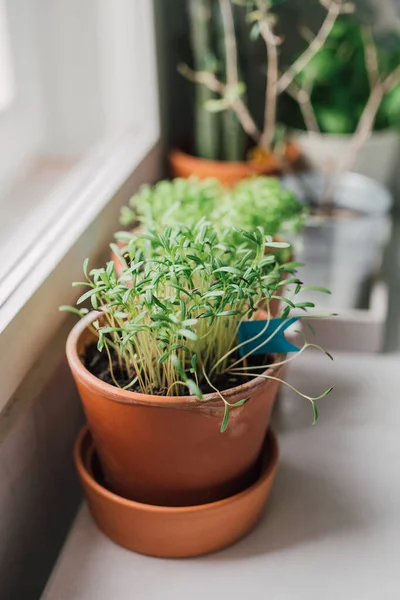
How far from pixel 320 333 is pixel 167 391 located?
0.43m

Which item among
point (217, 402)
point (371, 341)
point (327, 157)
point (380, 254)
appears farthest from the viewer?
point (327, 157)

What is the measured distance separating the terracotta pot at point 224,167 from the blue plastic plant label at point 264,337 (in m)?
0.56

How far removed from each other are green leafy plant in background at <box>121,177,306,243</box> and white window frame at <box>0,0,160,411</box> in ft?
0.29

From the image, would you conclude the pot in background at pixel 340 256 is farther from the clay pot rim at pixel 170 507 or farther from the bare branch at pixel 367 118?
the clay pot rim at pixel 170 507

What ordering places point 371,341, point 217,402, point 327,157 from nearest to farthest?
1. point 217,402
2. point 371,341
3. point 327,157

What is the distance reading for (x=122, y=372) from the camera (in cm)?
71

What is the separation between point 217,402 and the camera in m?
0.61

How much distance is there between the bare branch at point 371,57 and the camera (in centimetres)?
128

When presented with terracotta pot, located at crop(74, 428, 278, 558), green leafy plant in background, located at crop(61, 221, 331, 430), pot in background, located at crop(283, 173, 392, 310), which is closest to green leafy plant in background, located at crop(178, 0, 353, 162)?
pot in background, located at crop(283, 173, 392, 310)

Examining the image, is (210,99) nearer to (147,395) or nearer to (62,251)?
(62,251)

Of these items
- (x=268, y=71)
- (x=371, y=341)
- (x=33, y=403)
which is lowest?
(x=371, y=341)

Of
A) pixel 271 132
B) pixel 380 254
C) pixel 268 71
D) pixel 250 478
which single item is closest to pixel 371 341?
pixel 380 254

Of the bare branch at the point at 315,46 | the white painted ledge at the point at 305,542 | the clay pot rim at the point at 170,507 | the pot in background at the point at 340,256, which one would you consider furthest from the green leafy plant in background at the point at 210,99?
the clay pot rim at the point at 170,507

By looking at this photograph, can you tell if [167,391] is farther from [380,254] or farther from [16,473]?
[380,254]
